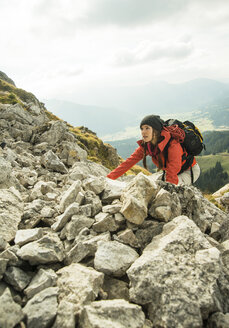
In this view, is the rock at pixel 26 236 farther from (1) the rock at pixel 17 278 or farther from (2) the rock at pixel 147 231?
(2) the rock at pixel 147 231

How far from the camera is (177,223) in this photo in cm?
633

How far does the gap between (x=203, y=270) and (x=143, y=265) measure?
1.46 metres

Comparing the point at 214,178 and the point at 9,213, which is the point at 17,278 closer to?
the point at 9,213

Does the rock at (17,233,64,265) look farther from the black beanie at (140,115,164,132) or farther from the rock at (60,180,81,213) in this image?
the black beanie at (140,115,164,132)

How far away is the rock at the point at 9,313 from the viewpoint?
3715 mm

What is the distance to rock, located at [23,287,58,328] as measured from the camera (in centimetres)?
384

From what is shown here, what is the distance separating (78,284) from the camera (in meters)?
4.64

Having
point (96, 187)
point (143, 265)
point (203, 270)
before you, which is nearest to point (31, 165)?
point (96, 187)

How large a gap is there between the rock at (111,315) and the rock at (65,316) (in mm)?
210

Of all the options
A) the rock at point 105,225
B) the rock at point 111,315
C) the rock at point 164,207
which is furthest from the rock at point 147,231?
the rock at point 111,315

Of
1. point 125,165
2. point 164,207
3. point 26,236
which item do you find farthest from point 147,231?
point 125,165

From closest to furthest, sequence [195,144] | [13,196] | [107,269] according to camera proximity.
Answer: [107,269] → [13,196] → [195,144]

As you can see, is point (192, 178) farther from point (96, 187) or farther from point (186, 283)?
point (186, 283)

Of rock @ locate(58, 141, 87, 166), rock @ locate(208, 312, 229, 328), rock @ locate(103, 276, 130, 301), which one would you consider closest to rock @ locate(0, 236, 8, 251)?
rock @ locate(103, 276, 130, 301)
